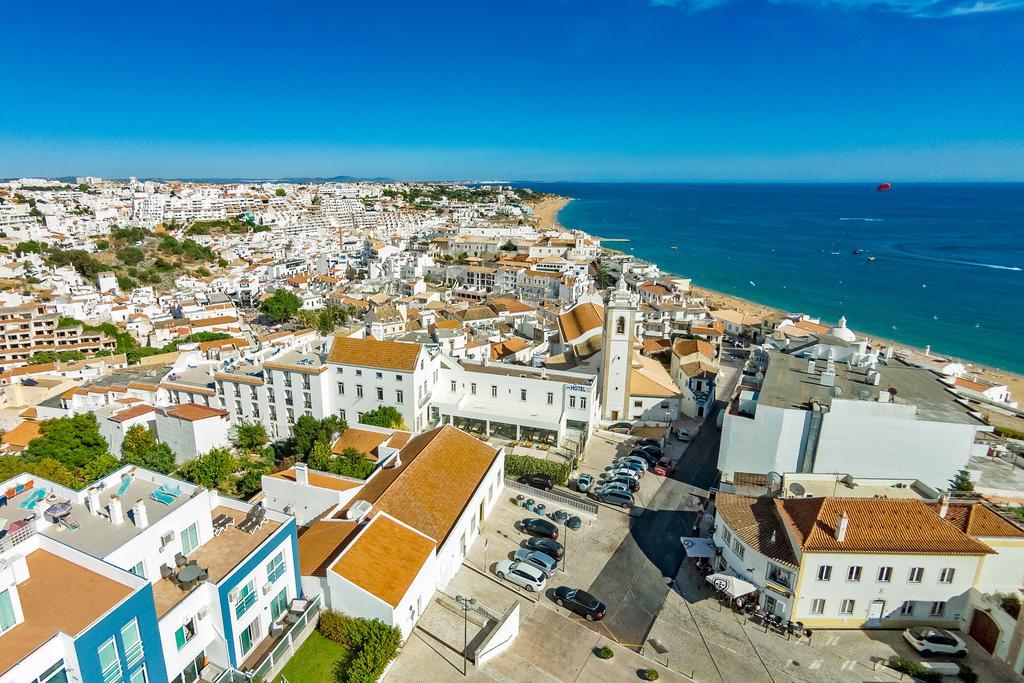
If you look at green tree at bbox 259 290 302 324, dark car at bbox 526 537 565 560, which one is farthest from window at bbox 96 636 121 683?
green tree at bbox 259 290 302 324

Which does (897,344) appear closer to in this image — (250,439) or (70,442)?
(250,439)

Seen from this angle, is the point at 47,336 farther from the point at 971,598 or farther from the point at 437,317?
the point at 971,598

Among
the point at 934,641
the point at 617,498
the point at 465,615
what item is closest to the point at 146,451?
the point at 465,615

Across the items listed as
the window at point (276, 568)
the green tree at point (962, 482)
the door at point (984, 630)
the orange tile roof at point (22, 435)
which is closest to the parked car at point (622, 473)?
the green tree at point (962, 482)

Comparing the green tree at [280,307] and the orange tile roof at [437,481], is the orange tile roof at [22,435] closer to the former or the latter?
the orange tile roof at [437,481]

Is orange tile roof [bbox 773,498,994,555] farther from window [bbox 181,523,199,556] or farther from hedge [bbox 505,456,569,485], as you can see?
window [bbox 181,523,199,556]

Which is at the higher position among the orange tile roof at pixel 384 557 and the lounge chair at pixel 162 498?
the lounge chair at pixel 162 498

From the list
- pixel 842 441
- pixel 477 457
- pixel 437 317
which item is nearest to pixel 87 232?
pixel 437 317
